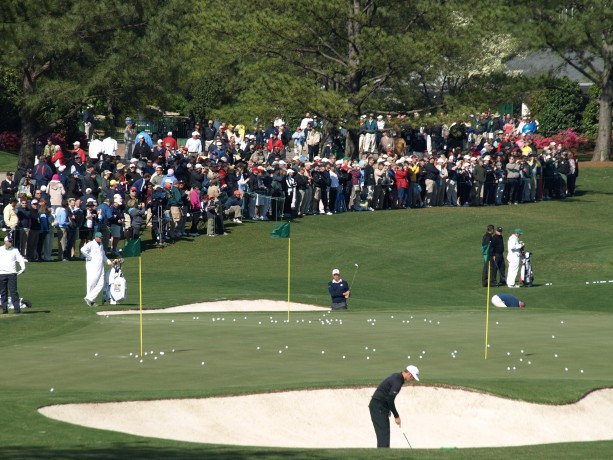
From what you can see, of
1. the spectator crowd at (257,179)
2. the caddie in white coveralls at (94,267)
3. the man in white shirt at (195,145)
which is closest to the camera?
the caddie in white coveralls at (94,267)

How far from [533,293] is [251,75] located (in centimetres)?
2296

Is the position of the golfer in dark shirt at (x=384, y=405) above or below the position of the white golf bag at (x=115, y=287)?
below

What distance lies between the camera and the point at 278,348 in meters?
25.3

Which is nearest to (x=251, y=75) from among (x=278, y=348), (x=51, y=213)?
(x=51, y=213)

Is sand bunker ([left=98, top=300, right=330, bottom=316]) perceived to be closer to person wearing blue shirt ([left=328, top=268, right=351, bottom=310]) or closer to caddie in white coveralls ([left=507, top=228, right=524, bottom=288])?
person wearing blue shirt ([left=328, top=268, right=351, bottom=310])

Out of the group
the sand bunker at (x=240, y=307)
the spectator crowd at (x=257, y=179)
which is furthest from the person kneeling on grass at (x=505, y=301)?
the spectator crowd at (x=257, y=179)

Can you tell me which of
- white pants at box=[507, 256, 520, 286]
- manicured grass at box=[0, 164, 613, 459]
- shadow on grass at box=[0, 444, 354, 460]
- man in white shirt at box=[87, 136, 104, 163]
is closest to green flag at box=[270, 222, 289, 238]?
manicured grass at box=[0, 164, 613, 459]

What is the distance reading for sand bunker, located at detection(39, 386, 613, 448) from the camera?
19141 mm

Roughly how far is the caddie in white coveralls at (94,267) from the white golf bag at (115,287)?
61cm

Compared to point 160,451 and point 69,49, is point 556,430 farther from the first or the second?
point 69,49

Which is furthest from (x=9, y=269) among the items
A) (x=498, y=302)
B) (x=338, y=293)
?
(x=498, y=302)

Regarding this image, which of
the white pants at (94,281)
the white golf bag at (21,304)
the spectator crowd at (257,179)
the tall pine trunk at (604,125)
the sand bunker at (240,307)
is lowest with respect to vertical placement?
the sand bunker at (240,307)

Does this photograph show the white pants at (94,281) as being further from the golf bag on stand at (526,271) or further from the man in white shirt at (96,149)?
the man in white shirt at (96,149)

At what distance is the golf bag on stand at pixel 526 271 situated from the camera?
39938 mm
